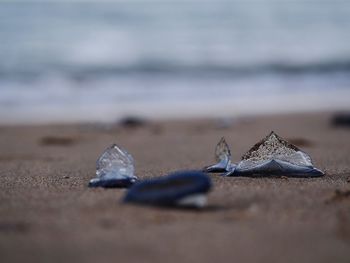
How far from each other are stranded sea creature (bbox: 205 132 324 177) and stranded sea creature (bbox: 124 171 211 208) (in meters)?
0.68

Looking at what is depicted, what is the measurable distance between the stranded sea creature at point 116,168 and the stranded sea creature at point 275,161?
1.58ft

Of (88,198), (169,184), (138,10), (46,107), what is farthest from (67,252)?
(138,10)

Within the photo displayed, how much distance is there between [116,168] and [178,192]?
0.58 meters

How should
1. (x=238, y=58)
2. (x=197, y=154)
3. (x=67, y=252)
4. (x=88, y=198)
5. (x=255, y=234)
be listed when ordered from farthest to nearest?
(x=238, y=58), (x=197, y=154), (x=88, y=198), (x=255, y=234), (x=67, y=252)

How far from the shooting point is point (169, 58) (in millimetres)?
10883

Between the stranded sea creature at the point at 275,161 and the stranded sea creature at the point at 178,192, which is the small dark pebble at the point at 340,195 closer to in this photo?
the stranded sea creature at the point at 275,161

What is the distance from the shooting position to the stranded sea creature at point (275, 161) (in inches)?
105

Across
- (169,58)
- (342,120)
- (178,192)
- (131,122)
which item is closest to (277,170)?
(178,192)

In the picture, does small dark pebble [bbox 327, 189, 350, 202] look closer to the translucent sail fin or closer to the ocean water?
the translucent sail fin

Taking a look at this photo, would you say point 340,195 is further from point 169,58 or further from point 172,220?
point 169,58

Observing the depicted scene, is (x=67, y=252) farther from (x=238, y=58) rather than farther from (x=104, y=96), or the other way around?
(x=238, y=58)

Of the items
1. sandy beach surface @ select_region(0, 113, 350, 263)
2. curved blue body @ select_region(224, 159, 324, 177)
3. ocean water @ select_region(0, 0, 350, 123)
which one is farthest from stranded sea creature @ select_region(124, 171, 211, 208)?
ocean water @ select_region(0, 0, 350, 123)

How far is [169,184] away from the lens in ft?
6.64

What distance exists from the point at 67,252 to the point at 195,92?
6.68 meters
